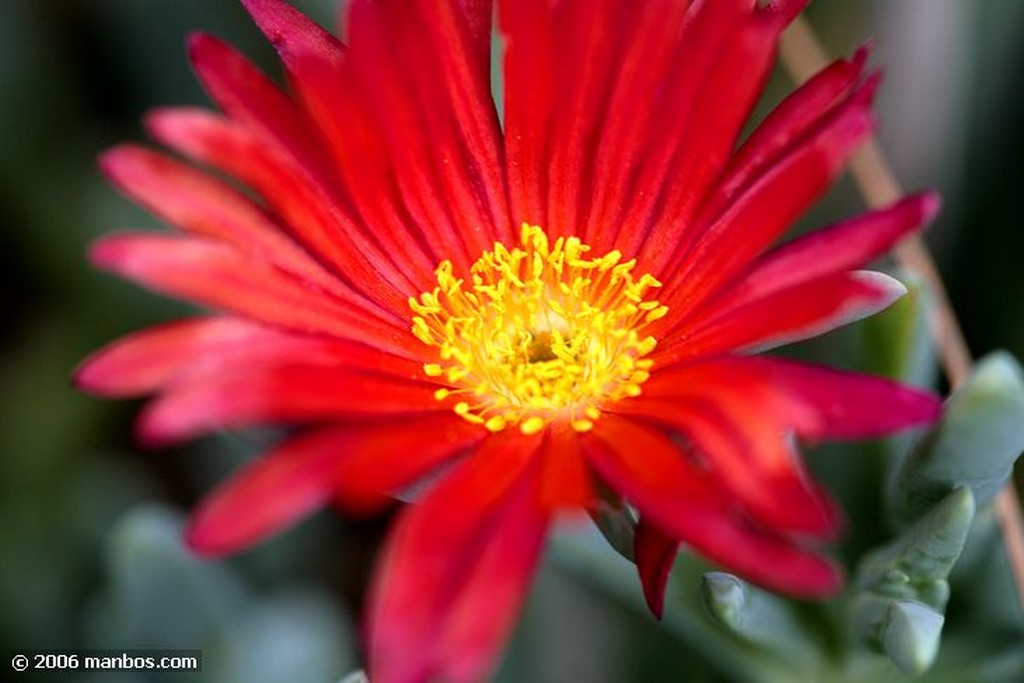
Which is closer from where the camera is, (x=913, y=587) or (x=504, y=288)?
(x=913, y=587)

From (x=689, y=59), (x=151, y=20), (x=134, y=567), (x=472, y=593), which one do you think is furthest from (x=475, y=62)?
(x=151, y=20)

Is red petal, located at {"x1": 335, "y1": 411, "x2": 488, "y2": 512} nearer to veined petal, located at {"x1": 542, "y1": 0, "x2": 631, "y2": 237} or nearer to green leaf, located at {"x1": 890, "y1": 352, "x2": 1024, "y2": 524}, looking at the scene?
veined petal, located at {"x1": 542, "y1": 0, "x2": 631, "y2": 237}

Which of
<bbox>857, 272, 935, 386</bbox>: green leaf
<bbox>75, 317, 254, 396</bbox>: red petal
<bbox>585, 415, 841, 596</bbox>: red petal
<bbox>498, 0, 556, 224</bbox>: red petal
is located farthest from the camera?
<bbox>857, 272, 935, 386</bbox>: green leaf

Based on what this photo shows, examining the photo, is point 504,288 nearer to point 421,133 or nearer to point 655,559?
point 421,133

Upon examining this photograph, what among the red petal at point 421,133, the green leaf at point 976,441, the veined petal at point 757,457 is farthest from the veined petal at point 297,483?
the green leaf at point 976,441

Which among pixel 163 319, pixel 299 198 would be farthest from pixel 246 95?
pixel 163 319

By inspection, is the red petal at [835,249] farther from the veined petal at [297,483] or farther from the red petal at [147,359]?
the red petal at [147,359]

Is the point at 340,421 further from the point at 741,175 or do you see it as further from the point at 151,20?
the point at 151,20

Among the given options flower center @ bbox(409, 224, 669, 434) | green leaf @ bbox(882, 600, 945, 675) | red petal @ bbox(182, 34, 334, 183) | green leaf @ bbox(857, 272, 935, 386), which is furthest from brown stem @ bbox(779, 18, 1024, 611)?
red petal @ bbox(182, 34, 334, 183)
